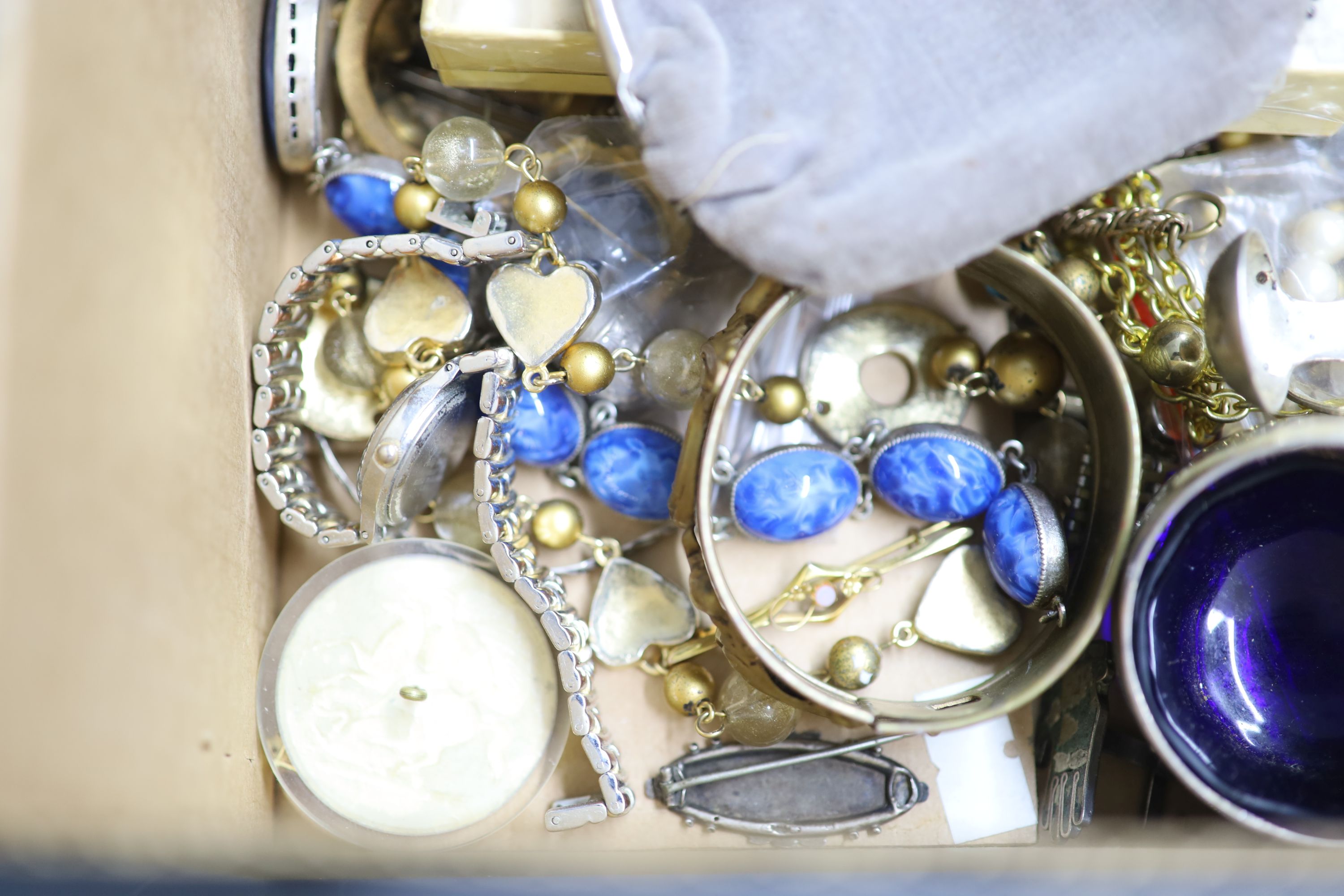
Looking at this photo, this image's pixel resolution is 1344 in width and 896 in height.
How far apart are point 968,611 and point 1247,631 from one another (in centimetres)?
16

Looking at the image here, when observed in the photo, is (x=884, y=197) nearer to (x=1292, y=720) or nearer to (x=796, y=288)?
(x=796, y=288)

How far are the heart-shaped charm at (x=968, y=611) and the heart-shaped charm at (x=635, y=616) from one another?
155 mm

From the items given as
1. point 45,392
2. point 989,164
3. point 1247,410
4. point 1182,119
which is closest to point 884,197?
point 989,164

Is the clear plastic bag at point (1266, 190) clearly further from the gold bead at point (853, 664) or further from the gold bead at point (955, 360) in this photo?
the gold bead at point (853, 664)

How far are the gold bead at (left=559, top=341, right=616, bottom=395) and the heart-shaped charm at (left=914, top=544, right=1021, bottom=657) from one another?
0.25 m

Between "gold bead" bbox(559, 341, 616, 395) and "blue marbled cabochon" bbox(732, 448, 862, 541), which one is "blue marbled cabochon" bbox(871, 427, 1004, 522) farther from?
"gold bead" bbox(559, 341, 616, 395)

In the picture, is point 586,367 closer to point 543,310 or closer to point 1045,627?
point 543,310

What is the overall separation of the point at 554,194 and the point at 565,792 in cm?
38

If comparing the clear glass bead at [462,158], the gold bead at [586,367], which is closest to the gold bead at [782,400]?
the gold bead at [586,367]

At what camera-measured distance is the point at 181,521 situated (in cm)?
49

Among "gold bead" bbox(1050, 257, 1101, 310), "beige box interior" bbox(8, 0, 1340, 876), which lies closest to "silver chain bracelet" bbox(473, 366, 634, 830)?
"beige box interior" bbox(8, 0, 1340, 876)

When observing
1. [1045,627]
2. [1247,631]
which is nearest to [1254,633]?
[1247,631]

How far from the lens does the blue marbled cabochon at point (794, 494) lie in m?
0.58

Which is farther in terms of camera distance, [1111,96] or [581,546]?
[581,546]
